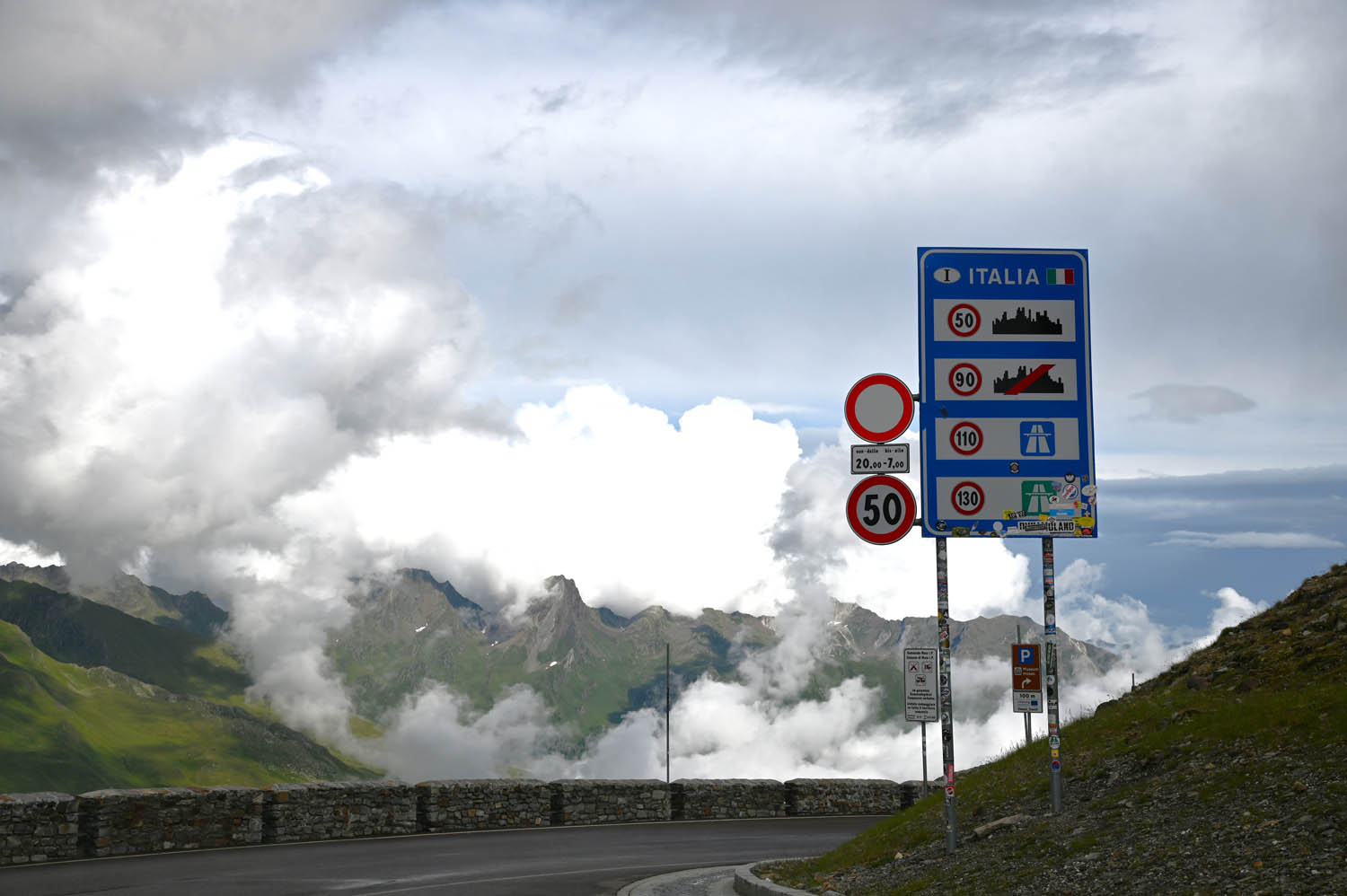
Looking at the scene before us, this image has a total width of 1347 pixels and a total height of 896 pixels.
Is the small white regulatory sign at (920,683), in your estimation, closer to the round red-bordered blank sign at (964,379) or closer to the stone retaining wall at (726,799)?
the stone retaining wall at (726,799)

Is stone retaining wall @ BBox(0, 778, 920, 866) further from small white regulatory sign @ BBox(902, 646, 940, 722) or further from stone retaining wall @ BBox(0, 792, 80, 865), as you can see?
small white regulatory sign @ BBox(902, 646, 940, 722)

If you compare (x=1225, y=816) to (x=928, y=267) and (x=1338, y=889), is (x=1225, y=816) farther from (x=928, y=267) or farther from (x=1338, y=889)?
(x=928, y=267)

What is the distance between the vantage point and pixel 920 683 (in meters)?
21.7

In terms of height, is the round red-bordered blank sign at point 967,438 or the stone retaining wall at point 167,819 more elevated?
the round red-bordered blank sign at point 967,438

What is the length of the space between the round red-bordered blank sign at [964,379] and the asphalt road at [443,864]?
7.05 m

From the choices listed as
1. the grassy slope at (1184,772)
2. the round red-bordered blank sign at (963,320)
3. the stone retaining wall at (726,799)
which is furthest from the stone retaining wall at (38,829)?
the round red-bordered blank sign at (963,320)

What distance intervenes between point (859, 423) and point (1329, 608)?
610 cm

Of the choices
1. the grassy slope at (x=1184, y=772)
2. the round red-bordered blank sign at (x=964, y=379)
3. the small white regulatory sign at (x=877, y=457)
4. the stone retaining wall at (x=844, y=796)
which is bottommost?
the stone retaining wall at (x=844, y=796)

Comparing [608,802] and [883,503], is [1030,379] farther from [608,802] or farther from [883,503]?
[608,802]

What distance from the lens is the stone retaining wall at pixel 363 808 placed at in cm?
1828

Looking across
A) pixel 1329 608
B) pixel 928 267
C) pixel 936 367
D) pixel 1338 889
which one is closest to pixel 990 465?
pixel 936 367

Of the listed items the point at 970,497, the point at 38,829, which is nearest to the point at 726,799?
the point at 38,829

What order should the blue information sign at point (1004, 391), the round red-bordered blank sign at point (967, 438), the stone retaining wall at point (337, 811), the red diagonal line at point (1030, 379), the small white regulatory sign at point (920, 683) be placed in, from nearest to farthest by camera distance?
the blue information sign at point (1004, 391) < the round red-bordered blank sign at point (967, 438) < the red diagonal line at point (1030, 379) < the small white regulatory sign at point (920, 683) < the stone retaining wall at point (337, 811)

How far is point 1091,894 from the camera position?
31.1 ft
